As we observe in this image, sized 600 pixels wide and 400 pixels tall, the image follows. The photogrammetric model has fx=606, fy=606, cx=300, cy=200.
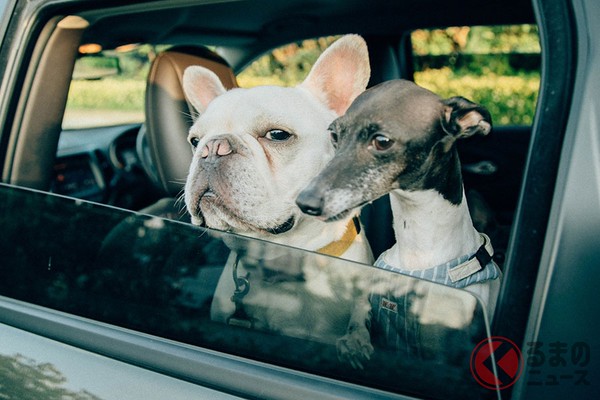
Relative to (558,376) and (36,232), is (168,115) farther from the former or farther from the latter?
(558,376)

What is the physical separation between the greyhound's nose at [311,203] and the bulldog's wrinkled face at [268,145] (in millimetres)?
411

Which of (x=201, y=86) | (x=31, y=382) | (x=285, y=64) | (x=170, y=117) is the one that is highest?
(x=285, y=64)

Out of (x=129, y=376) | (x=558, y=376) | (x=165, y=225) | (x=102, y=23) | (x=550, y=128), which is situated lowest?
(x=129, y=376)

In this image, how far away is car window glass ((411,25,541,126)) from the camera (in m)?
3.59

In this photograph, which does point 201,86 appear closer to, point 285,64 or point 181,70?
point 181,70

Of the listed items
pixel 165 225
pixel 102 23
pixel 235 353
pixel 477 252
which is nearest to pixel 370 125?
pixel 477 252

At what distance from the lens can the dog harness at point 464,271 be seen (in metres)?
1.73

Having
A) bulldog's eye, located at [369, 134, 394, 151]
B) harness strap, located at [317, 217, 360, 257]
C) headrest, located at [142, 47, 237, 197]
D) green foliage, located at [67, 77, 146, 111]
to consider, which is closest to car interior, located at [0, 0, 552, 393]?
headrest, located at [142, 47, 237, 197]

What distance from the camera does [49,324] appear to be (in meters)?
1.59

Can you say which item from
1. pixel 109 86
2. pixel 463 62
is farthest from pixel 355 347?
pixel 109 86

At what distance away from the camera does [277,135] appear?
7.03 feet

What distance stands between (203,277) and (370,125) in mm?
643

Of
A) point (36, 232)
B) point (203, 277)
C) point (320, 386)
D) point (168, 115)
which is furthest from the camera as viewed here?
point (168, 115)

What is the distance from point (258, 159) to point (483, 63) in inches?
123
